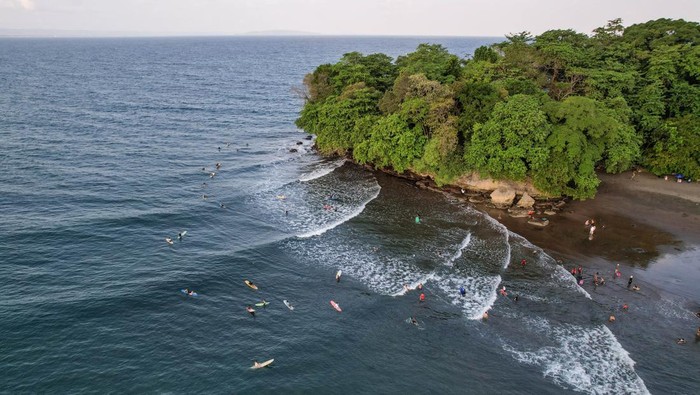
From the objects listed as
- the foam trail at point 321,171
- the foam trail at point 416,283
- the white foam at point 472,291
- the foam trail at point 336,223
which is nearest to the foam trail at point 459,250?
the white foam at point 472,291

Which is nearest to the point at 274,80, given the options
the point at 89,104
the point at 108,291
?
the point at 89,104

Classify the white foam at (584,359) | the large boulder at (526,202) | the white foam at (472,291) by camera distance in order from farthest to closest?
the large boulder at (526,202) → the white foam at (472,291) → the white foam at (584,359)

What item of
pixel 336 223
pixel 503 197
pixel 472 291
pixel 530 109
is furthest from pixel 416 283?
pixel 530 109

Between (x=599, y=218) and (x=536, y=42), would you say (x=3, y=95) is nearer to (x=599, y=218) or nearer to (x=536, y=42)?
(x=536, y=42)

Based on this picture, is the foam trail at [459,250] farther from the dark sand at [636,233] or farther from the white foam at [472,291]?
the dark sand at [636,233]

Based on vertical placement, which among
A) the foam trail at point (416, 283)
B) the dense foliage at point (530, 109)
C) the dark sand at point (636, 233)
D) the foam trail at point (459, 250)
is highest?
the dense foliage at point (530, 109)

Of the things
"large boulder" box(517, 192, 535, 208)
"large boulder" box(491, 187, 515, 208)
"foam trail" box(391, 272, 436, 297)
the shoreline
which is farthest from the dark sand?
"foam trail" box(391, 272, 436, 297)
